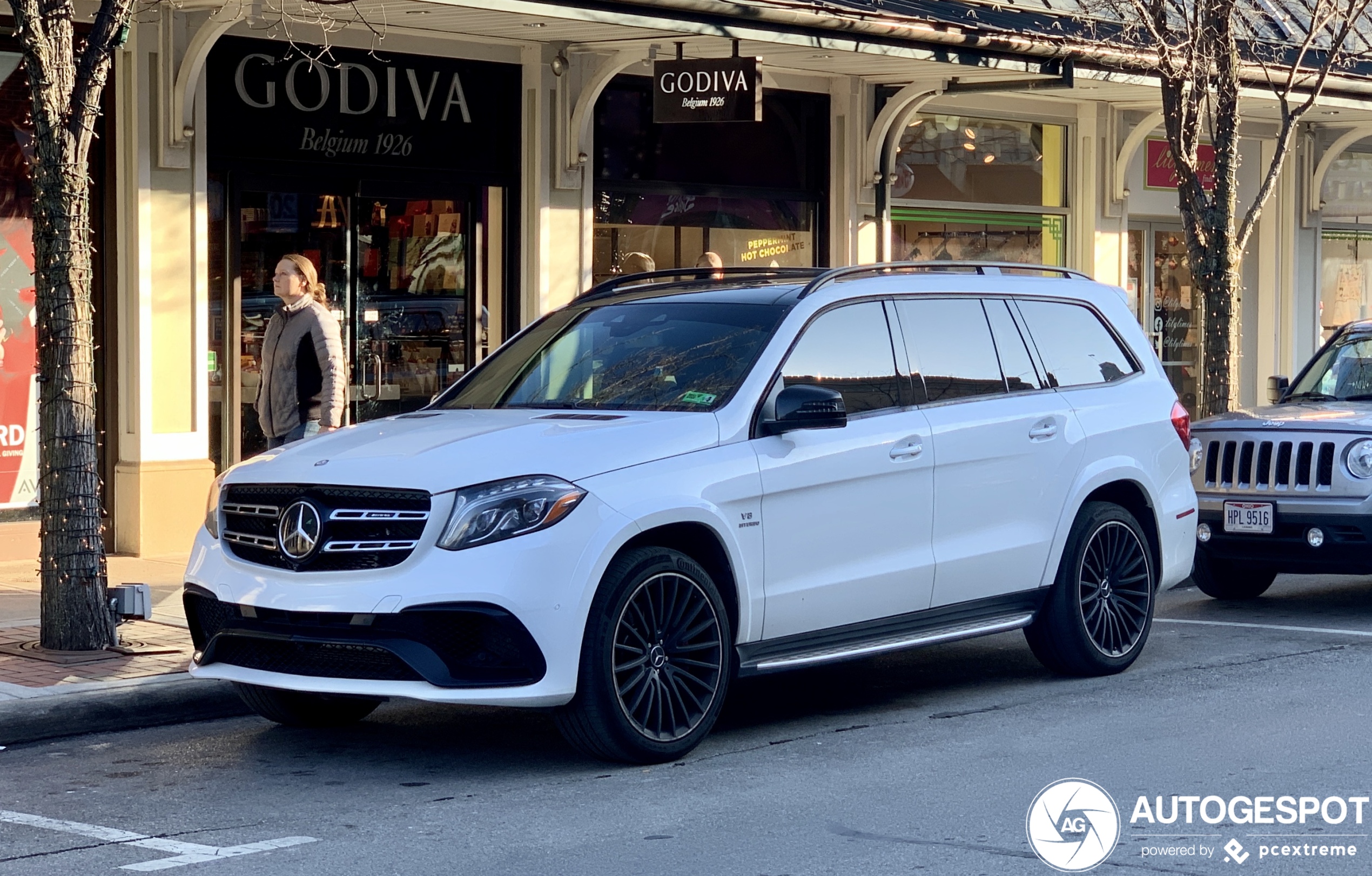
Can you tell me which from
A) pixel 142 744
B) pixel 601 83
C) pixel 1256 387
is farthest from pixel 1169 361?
pixel 142 744

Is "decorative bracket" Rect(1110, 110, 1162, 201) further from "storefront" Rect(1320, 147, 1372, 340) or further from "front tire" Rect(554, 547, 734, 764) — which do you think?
"front tire" Rect(554, 547, 734, 764)

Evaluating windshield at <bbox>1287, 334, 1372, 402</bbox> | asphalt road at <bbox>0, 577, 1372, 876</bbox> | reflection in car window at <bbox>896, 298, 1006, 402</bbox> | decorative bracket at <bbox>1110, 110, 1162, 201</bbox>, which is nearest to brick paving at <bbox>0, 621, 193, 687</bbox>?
asphalt road at <bbox>0, 577, 1372, 876</bbox>

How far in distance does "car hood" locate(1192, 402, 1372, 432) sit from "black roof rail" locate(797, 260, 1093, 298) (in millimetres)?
1986

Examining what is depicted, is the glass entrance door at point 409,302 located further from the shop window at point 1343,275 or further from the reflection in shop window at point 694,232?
the shop window at point 1343,275

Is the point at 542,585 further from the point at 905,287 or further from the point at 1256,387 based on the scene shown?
the point at 1256,387

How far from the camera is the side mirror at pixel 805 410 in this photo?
7.11 meters

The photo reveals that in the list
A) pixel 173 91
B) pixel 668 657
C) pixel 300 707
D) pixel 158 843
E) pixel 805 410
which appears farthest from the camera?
pixel 173 91

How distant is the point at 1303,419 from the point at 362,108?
703cm

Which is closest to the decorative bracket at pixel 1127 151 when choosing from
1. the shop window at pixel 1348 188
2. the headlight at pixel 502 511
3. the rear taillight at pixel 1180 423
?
the shop window at pixel 1348 188

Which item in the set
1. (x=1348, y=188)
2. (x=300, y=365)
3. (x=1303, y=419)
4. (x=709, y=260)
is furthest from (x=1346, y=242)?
(x=300, y=365)

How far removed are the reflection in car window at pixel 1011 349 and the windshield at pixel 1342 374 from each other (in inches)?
148

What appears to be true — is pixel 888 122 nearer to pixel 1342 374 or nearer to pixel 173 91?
pixel 1342 374

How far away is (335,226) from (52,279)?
5.11 meters

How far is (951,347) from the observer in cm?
819
